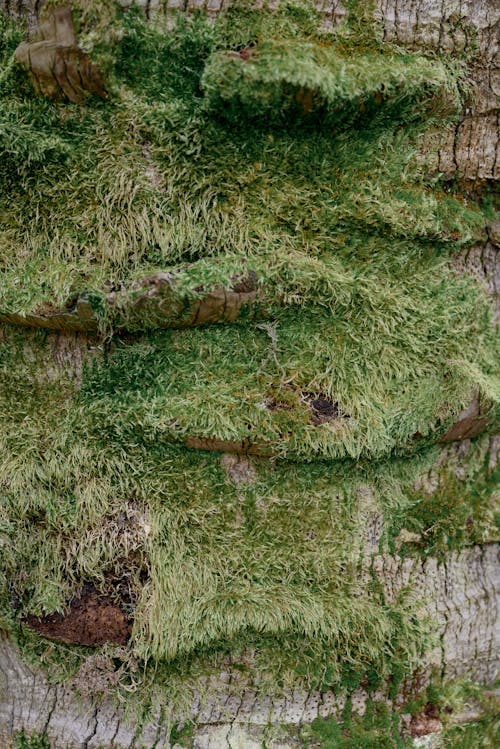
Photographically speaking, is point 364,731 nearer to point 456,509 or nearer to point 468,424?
point 456,509

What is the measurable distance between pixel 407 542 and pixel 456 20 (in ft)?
5.84

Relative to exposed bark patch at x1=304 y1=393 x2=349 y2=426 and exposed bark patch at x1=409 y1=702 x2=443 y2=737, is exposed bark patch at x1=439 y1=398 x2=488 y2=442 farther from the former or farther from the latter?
exposed bark patch at x1=409 y1=702 x2=443 y2=737

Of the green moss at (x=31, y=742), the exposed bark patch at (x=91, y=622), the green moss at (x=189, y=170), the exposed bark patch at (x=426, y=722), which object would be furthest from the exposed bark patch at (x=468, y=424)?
the green moss at (x=31, y=742)

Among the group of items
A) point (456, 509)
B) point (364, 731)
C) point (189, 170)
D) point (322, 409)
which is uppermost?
point (189, 170)

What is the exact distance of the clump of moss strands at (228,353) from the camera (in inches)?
75.2

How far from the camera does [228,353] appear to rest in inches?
79.2

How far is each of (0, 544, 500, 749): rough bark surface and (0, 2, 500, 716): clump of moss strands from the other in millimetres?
86

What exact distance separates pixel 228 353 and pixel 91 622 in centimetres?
102

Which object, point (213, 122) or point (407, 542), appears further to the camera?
point (407, 542)

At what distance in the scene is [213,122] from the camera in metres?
1.90

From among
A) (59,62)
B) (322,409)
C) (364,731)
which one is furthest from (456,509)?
(59,62)

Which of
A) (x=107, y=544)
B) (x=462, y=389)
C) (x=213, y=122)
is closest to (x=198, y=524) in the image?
(x=107, y=544)

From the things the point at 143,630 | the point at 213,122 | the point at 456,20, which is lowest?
the point at 143,630

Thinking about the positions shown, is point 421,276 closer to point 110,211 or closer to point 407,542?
point 407,542
